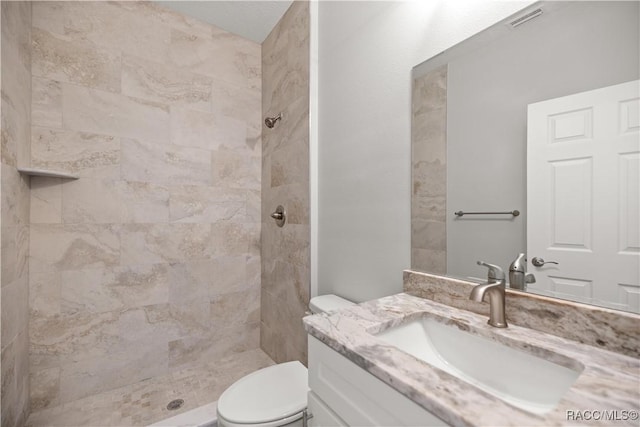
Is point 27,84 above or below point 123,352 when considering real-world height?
above

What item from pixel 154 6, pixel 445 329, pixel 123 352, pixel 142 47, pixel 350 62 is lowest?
pixel 123 352

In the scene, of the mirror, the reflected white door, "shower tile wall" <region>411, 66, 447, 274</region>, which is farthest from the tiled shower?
the reflected white door

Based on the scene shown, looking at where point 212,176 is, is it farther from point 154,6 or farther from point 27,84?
point 154,6

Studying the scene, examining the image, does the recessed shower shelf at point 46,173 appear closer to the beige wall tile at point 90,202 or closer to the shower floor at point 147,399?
the beige wall tile at point 90,202

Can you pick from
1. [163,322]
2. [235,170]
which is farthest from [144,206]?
[163,322]

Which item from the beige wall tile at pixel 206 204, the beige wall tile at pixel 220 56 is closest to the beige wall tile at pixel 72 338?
the beige wall tile at pixel 206 204

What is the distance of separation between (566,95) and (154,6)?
2.33 metres

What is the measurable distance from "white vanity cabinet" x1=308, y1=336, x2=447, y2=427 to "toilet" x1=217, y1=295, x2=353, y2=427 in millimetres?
305

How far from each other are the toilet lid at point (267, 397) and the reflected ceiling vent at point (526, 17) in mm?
1477

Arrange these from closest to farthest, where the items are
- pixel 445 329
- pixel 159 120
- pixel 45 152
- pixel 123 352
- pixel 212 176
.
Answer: pixel 445 329 → pixel 45 152 → pixel 123 352 → pixel 159 120 → pixel 212 176

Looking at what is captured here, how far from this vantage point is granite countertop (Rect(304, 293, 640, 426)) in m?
0.42

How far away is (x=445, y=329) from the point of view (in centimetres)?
81

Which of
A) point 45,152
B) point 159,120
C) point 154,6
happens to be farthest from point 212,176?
point 154,6

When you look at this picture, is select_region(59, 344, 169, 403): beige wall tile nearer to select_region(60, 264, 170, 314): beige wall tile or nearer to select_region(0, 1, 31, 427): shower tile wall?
select_region(0, 1, 31, 427): shower tile wall
